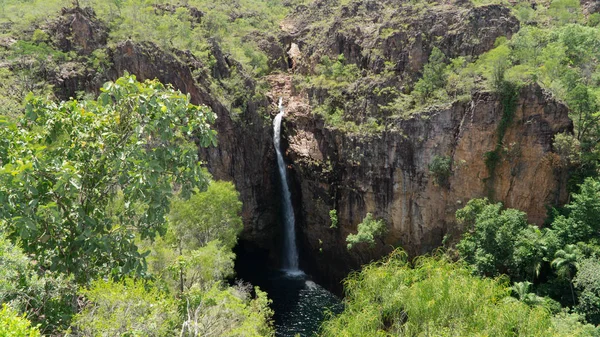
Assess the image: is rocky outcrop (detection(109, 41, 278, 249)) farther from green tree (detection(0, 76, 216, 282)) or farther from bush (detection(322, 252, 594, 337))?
green tree (detection(0, 76, 216, 282))

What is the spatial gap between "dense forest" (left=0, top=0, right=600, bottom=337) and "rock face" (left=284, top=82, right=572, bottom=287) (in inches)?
4.7

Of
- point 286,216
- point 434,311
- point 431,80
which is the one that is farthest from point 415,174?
point 434,311

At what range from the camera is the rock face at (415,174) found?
2222cm

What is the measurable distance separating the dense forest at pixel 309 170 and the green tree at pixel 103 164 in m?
0.04

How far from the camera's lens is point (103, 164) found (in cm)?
650

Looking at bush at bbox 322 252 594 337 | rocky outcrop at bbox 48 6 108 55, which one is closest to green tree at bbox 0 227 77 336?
bush at bbox 322 252 594 337

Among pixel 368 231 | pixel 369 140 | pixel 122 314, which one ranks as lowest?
pixel 368 231

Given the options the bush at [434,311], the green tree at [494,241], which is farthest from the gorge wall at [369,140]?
the bush at [434,311]

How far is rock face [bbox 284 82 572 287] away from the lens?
22.2 m

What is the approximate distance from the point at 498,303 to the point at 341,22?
3042cm

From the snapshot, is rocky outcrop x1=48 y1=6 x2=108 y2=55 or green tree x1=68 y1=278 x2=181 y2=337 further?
rocky outcrop x1=48 y1=6 x2=108 y2=55

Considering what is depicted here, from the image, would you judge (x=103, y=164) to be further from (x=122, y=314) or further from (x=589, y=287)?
(x=589, y=287)

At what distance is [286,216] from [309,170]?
575 cm

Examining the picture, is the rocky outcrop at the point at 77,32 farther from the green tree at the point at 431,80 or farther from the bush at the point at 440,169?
the bush at the point at 440,169
